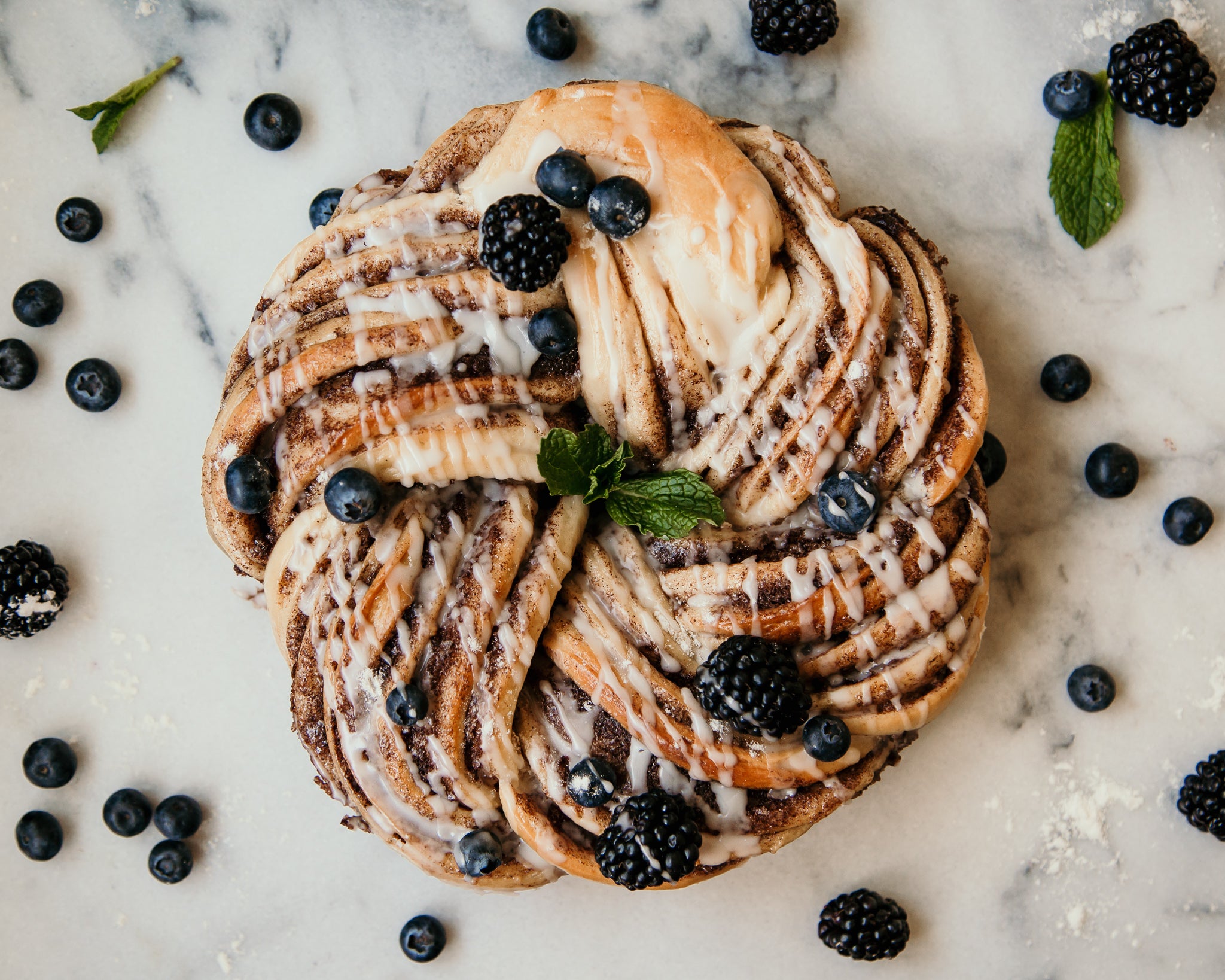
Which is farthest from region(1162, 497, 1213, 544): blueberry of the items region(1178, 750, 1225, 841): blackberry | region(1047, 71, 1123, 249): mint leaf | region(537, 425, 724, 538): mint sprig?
region(537, 425, 724, 538): mint sprig

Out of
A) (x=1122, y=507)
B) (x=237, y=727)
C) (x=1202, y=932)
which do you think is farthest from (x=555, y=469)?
(x=1202, y=932)

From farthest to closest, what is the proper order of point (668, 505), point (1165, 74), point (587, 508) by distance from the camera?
point (1165, 74), point (587, 508), point (668, 505)

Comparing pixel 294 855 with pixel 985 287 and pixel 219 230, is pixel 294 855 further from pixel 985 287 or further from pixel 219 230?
pixel 985 287

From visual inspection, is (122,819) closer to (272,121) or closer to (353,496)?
(353,496)

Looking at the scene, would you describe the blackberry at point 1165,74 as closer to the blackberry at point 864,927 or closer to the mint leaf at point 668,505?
the mint leaf at point 668,505

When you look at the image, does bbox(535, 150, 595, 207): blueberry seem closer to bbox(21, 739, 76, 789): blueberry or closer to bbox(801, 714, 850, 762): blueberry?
bbox(801, 714, 850, 762): blueberry

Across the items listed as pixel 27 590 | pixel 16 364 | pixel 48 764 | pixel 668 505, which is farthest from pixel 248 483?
pixel 48 764
